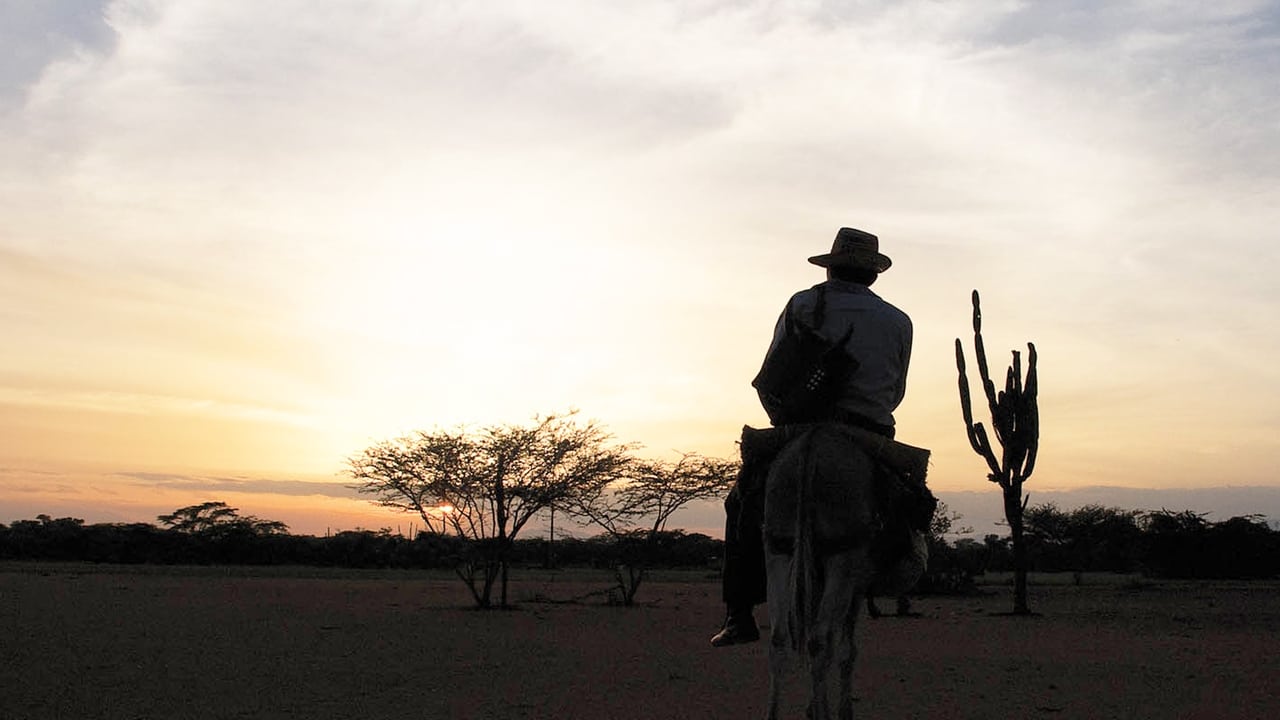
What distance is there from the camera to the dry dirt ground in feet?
34.2

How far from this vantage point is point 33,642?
15031 mm

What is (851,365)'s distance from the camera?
5.36 meters

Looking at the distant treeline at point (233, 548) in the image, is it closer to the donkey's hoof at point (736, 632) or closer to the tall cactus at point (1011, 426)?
the tall cactus at point (1011, 426)

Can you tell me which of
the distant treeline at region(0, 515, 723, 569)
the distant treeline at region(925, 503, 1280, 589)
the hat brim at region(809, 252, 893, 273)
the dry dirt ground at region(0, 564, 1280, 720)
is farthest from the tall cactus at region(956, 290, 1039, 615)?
the distant treeline at region(0, 515, 723, 569)

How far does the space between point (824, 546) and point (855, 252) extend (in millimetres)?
1370

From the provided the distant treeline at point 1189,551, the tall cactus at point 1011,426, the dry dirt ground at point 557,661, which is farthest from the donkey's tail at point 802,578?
the distant treeline at point 1189,551

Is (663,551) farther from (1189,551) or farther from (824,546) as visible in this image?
(824,546)

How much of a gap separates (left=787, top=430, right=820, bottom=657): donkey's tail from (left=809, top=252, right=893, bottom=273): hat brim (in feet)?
3.53

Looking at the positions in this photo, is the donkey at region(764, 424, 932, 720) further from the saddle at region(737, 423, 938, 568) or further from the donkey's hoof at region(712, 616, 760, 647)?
the donkey's hoof at region(712, 616, 760, 647)

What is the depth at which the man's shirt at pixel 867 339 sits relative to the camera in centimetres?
545

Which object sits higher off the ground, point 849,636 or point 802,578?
point 802,578

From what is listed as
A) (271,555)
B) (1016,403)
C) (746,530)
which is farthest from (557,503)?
(271,555)

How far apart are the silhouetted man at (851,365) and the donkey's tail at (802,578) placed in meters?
0.36

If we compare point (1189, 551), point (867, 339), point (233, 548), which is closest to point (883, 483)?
point (867, 339)
